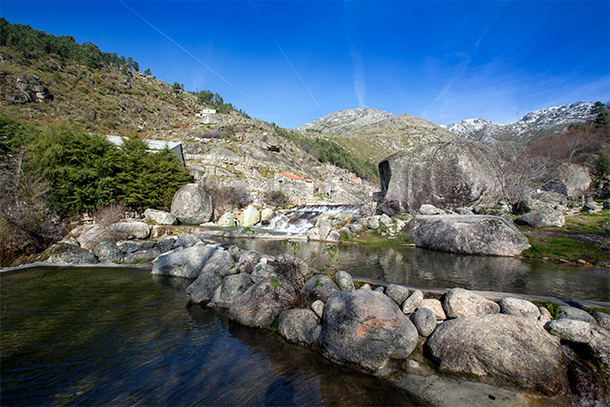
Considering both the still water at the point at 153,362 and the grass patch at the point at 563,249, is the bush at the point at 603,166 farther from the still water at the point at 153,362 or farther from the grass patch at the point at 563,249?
the still water at the point at 153,362

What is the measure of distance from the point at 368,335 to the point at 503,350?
180 centimetres

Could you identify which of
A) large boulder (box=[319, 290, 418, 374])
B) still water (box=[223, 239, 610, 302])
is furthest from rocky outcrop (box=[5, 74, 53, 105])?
large boulder (box=[319, 290, 418, 374])

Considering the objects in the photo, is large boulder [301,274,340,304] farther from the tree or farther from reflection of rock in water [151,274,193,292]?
the tree

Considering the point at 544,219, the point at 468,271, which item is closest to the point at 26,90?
the point at 468,271

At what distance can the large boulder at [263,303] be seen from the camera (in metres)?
5.02

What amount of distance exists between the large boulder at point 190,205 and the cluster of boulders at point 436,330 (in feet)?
66.1

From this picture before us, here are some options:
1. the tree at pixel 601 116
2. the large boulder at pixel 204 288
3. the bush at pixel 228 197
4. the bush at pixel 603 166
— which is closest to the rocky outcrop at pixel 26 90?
the bush at pixel 228 197

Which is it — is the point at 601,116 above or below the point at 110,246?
above

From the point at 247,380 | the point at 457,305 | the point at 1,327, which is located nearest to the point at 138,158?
the point at 1,327

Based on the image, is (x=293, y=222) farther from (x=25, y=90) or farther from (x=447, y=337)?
(x=25, y=90)

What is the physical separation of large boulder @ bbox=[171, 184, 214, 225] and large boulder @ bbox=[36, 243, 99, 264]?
12728 mm

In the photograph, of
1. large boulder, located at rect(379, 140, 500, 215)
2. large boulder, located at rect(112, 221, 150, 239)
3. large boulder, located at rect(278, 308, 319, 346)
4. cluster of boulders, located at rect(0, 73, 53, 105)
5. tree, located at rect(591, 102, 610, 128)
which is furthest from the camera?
cluster of boulders, located at rect(0, 73, 53, 105)

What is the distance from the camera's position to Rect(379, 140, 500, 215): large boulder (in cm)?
1516

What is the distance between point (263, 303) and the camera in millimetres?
5152
